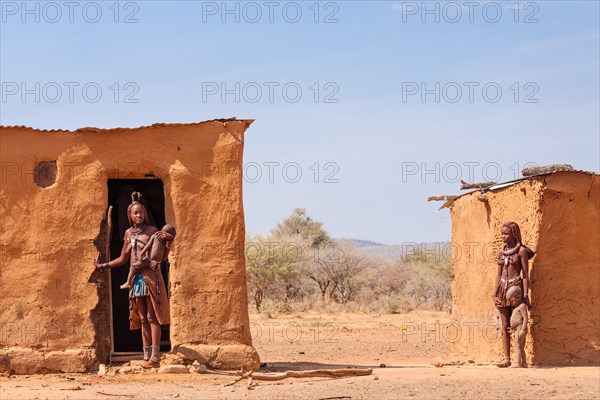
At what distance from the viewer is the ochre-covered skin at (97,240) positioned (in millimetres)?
11547

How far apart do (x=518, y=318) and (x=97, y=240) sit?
5.01 meters

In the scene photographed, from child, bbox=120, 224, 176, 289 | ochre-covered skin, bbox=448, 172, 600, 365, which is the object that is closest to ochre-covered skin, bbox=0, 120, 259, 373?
child, bbox=120, 224, 176, 289

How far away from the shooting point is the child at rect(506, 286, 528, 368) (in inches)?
465

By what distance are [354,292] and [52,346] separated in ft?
66.9

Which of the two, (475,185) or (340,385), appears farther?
(475,185)

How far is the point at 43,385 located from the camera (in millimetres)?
10625

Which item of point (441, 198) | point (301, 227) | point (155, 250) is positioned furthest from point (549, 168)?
point (301, 227)

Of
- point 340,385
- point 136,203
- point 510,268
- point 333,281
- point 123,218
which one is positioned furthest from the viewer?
point 333,281

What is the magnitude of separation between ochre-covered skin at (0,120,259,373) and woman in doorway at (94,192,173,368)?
30 centimetres

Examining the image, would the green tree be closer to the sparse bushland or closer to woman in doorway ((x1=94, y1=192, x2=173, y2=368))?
the sparse bushland

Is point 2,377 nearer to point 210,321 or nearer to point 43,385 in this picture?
point 43,385

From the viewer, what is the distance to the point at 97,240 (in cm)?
1176

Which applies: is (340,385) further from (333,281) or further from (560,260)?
(333,281)

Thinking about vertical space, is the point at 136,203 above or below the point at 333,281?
above
